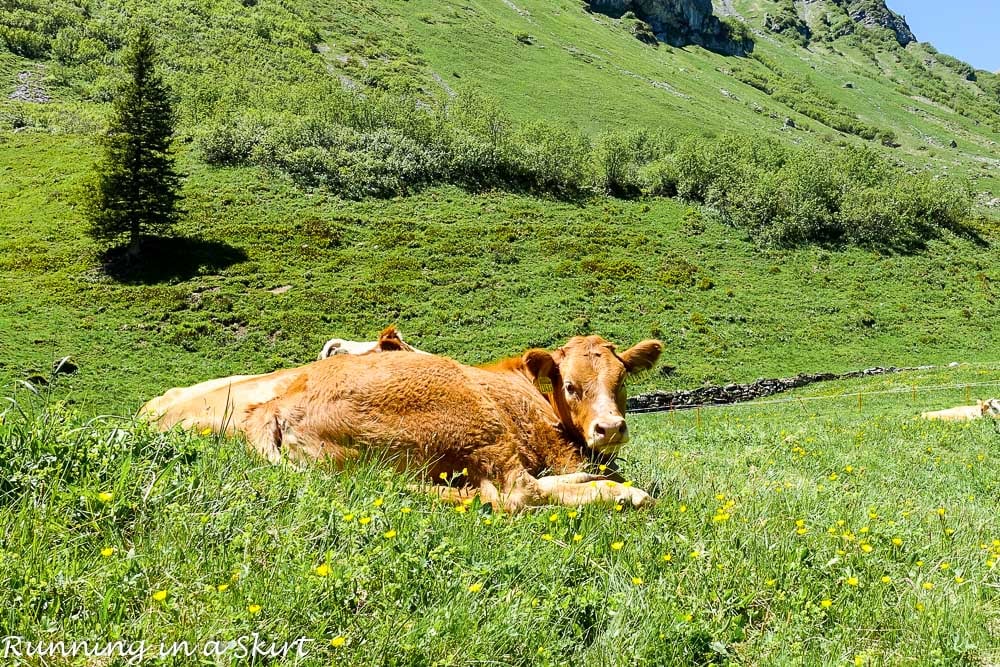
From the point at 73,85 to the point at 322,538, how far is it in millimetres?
99671

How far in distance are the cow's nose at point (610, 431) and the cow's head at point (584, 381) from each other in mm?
43

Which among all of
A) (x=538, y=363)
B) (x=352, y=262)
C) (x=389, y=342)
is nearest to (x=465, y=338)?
(x=352, y=262)

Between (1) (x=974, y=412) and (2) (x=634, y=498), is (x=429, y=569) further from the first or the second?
(1) (x=974, y=412)

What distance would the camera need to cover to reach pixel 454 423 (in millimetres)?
4352

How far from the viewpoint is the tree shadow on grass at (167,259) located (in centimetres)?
4162

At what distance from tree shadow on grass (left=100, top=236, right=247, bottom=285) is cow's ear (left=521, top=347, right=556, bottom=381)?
1662 inches

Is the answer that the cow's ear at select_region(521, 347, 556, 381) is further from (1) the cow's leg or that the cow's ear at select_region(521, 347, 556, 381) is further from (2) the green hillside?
(2) the green hillside

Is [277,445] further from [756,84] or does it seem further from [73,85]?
[756,84]

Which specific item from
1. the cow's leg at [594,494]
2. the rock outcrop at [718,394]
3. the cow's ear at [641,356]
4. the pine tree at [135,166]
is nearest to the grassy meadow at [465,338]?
the cow's leg at [594,494]

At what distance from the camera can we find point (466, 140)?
65500mm

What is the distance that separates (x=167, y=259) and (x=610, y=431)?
45933 millimetres

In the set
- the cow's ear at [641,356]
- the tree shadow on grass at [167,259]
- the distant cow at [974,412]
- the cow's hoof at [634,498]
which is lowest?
the tree shadow on grass at [167,259]

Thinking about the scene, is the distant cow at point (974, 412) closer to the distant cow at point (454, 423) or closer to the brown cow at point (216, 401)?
the distant cow at point (454, 423)

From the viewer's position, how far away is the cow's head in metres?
5.12
